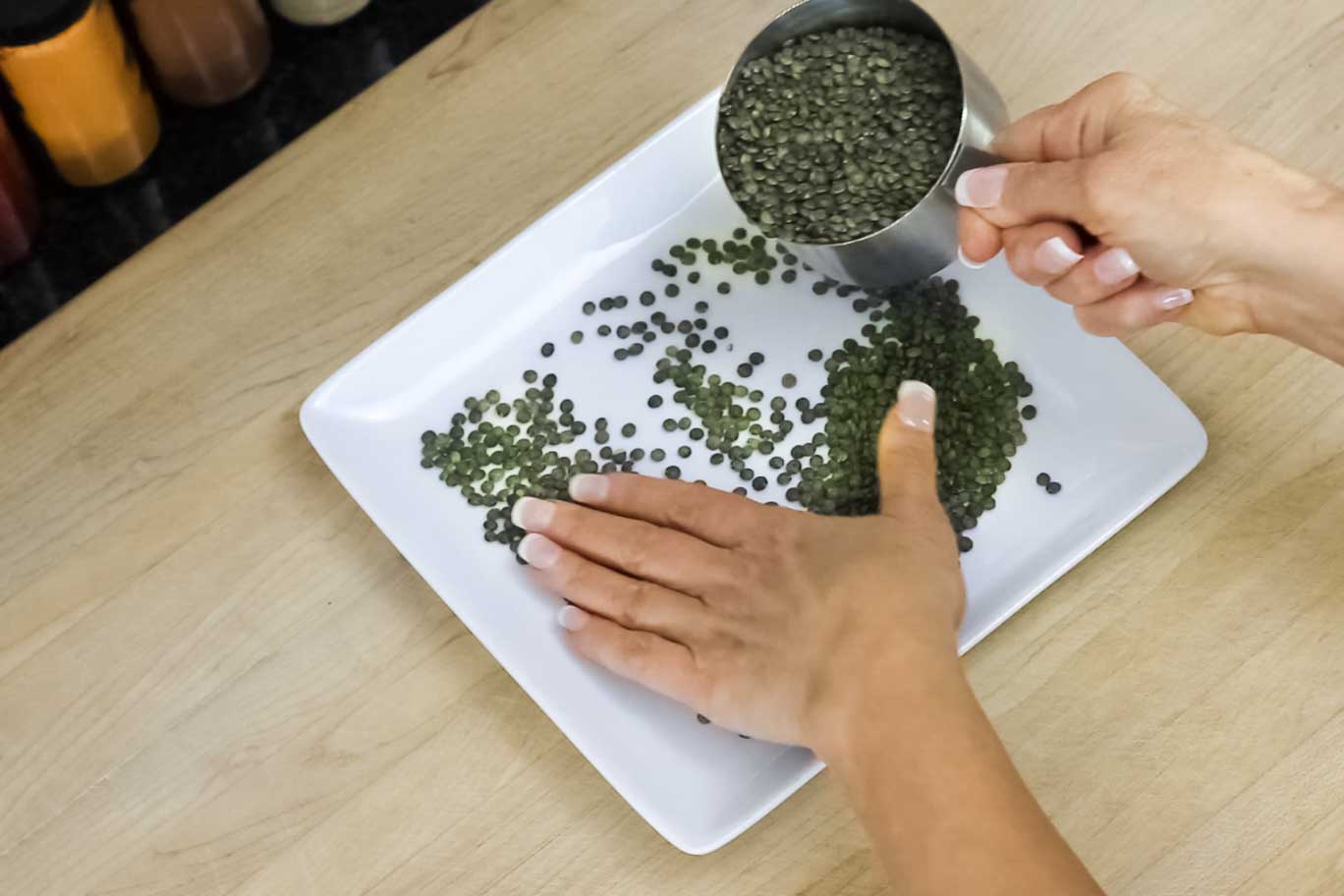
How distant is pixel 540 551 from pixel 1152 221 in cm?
57

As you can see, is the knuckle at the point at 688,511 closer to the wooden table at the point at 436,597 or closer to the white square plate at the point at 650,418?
the white square plate at the point at 650,418

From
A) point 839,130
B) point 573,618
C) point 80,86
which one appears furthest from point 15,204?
point 839,130

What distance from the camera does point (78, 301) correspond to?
1391mm

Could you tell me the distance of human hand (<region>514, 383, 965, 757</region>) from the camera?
109cm

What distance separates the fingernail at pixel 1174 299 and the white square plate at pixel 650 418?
0.37ft

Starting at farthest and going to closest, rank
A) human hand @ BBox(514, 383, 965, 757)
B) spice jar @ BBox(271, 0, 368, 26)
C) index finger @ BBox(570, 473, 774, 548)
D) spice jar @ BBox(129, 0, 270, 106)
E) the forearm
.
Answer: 1. spice jar @ BBox(271, 0, 368, 26)
2. spice jar @ BBox(129, 0, 270, 106)
3. index finger @ BBox(570, 473, 774, 548)
4. human hand @ BBox(514, 383, 965, 757)
5. the forearm

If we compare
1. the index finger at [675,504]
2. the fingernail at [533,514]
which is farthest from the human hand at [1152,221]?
the fingernail at [533,514]

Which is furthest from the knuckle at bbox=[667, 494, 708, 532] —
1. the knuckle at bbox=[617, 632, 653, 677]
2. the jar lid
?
the jar lid


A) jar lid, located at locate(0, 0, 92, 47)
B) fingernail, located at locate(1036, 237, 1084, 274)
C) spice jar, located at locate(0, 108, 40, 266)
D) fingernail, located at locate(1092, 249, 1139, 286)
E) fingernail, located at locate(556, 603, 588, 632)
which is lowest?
fingernail, located at locate(556, 603, 588, 632)

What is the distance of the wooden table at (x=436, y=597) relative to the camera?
119cm

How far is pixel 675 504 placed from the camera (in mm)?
1217

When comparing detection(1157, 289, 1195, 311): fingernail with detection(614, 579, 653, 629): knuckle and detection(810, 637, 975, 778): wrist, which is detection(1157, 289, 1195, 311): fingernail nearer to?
detection(810, 637, 975, 778): wrist

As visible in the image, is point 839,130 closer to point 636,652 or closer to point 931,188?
point 931,188

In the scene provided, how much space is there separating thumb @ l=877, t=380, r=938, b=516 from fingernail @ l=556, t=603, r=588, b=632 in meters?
0.27
